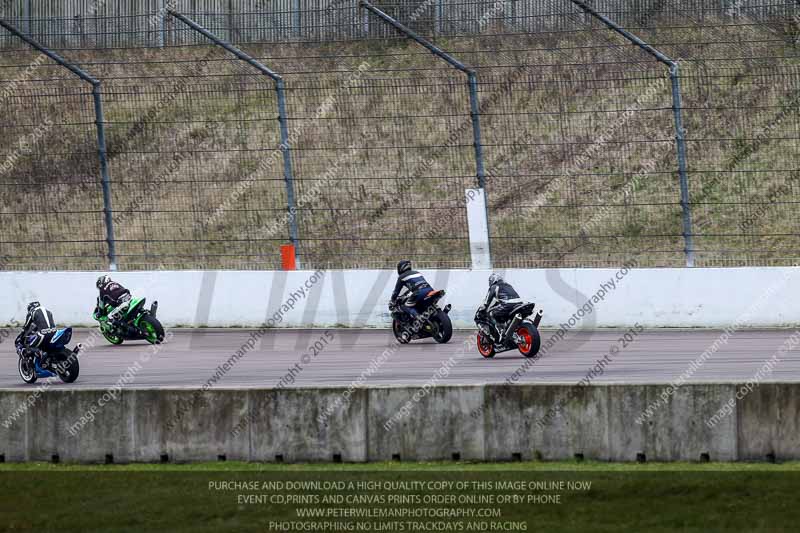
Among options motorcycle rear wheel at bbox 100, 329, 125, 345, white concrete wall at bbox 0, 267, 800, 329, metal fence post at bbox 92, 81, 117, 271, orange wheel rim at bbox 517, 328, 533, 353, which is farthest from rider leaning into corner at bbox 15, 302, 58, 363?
metal fence post at bbox 92, 81, 117, 271

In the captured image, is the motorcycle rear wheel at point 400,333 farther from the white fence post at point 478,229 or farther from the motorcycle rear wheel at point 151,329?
the motorcycle rear wheel at point 151,329

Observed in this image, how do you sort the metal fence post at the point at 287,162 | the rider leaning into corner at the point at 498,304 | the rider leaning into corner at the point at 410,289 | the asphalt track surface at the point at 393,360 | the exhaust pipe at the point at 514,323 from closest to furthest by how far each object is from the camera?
the asphalt track surface at the point at 393,360 < the exhaust pipe at the point at 514,323 < the rider leaning into corner at the point at 498,304 < the rider leaning into corner at the point at 410,289 < the metal fence post at the point at 287,162

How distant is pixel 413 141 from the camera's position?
82.1 feet

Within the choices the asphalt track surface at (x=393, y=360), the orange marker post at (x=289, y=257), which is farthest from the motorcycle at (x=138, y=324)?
the orange marker post at (x=289, y=257)

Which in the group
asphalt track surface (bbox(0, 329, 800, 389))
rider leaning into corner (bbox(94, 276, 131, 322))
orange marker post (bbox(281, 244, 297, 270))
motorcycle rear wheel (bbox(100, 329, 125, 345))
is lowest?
asphalt track surface (bbox(0, 329, 800, 389))

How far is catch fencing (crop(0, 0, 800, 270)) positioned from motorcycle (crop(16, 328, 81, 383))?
8261 millimetres

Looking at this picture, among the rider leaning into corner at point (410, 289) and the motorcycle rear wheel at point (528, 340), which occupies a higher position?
the rider leaning into corner at point (410, 289)

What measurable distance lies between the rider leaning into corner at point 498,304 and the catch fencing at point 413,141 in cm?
543

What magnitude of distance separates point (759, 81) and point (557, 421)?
1770 cm

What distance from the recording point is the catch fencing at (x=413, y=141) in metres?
25.1

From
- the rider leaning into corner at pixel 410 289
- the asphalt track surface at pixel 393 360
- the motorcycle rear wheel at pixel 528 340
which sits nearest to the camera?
the asphalt track surface at pixel 393 360

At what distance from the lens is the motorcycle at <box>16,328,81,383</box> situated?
1505cm

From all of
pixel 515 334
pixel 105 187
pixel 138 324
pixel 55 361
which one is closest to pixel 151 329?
pixel 138 324

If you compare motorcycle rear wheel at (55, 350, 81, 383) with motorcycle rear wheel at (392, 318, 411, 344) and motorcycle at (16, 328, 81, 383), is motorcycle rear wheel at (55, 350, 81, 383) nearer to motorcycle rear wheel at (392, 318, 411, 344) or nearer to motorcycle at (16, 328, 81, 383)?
motorcycle at (16, 328, 81, 383)
